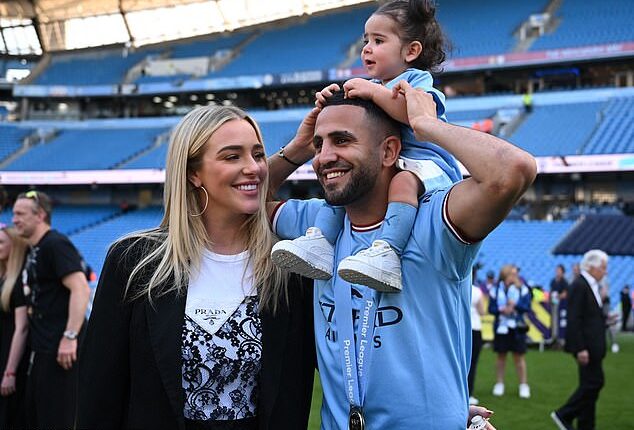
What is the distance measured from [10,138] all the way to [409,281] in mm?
43599

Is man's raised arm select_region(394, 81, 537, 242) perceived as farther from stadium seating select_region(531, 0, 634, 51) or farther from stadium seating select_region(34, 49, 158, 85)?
stadium seating select_region(34, 49, 158, 85)

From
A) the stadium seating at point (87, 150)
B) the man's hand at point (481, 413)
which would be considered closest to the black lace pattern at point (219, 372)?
the man's hand at point (481, 413)

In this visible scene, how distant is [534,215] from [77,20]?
31780 mm

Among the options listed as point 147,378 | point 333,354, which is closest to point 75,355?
point 147,378

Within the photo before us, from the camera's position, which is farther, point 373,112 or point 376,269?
point 373,112

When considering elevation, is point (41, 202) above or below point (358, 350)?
above

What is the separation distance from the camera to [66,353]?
5.36 meters

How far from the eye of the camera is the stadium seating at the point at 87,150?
126 feet

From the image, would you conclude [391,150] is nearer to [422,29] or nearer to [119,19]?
[422,29]

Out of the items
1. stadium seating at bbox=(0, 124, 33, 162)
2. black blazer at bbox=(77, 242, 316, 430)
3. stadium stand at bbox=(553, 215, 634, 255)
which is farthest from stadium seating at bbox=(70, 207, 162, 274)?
black blazer at bbox=(77, 242, 316, 430)

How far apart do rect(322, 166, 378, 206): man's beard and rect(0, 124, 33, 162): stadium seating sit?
41793 millimetres

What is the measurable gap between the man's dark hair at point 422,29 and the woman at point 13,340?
3967 millimetres

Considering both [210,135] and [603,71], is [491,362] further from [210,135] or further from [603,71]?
[603,71]

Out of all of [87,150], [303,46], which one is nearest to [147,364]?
[87,150]
